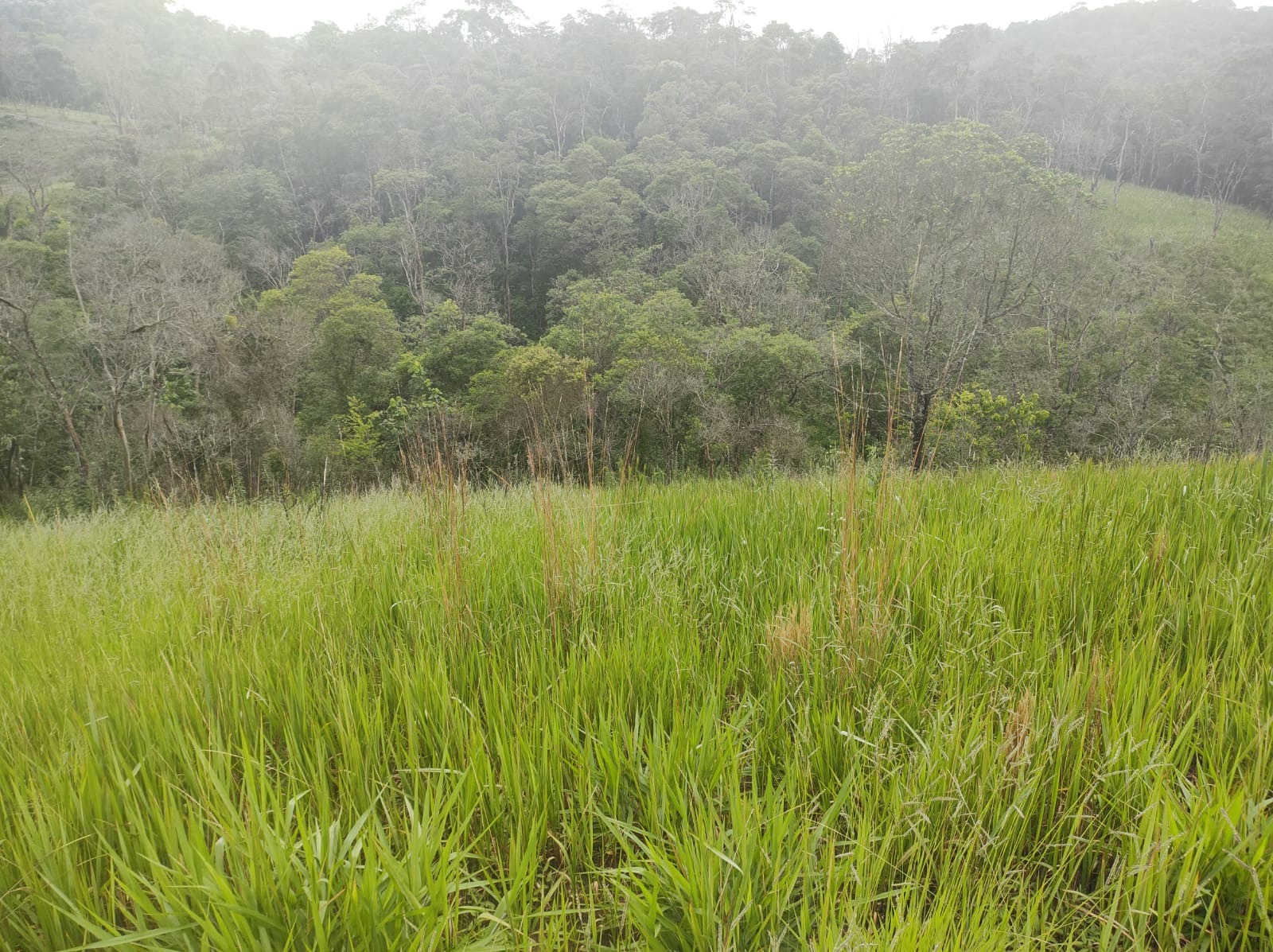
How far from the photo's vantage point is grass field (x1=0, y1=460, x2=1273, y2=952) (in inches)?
36.6

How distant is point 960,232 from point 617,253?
2105cm

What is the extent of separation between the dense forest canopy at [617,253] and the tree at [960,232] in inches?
3.7

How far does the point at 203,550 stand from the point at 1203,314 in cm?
3224

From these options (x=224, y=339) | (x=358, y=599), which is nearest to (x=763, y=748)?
(x=358, y=599)

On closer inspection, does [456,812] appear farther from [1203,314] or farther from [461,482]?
[1203,314]

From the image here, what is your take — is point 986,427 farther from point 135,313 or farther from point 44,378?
point 44,378

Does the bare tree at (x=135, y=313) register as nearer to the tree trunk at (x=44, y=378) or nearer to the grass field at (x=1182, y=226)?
the tree trunk at (x=44, y=378)

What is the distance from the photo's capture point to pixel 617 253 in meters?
32.3

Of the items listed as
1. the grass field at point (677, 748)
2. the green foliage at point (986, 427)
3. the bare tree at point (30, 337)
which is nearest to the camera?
the grass field at point (677, 748)

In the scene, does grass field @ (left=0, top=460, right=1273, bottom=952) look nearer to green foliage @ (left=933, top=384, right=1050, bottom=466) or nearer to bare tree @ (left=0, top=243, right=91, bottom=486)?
green foliage @ (left=933, top=384, right=1050, bottom=466)

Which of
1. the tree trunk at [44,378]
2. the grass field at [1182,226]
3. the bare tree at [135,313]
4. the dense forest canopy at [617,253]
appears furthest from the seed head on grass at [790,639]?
the grass field at [1182,226]

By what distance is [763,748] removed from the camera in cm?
134

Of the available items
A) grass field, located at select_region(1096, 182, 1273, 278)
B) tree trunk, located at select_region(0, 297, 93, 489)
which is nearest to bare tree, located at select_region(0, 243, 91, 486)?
tree trunk, located at select_region(0, 297, 93, 489)

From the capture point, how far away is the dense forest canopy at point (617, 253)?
1488 centimetres
